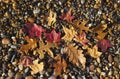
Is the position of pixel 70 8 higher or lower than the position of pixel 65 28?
higher

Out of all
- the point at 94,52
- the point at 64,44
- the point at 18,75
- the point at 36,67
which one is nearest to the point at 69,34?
the point at 64,44

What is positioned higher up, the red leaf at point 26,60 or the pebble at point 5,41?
the pebble at point 5,41

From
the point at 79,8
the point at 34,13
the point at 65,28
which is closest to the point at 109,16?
the point at 79,8

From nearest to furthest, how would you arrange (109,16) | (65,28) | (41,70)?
1. (41,70)
2. (65,28)
3. (109,16)

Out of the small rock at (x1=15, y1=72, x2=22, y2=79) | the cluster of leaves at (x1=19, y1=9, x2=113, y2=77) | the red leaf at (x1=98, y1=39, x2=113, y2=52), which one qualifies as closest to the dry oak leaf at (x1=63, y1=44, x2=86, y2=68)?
the cluster of leaves at (x1=19, y1=9, x2=113, y2=77)

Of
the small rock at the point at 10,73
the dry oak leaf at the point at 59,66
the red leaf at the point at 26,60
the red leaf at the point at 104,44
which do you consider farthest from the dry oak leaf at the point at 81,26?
the small rock at the point at 10,73

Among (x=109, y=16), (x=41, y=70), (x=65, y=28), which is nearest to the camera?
(x=41, y=70)

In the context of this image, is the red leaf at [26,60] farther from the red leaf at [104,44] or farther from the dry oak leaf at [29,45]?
the red leaf at [104,44]

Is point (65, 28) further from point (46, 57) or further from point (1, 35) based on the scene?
point (1, 35)
